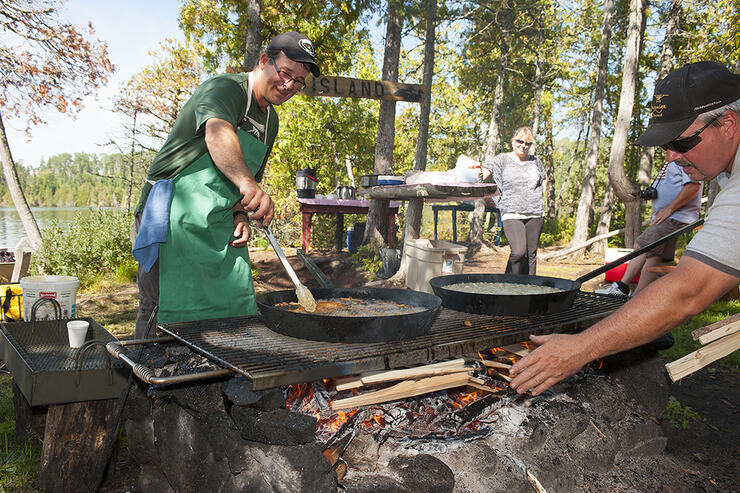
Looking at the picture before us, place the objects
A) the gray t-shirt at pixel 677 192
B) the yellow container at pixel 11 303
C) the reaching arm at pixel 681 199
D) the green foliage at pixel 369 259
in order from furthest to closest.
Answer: the green foliage at pixel 369 259 < the gray t-shirt at pixel 677 192 < the reaching arm at pixel 681 199 < the yellow container at pixel 11 303

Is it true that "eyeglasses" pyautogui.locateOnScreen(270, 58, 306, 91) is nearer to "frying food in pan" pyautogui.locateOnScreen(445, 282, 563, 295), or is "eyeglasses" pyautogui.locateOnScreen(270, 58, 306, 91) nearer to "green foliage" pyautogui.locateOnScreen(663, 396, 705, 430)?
"frying food in pan" pyautogui.locateOnScreen(445, 282, 563, 295)

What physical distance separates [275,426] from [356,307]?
76cm

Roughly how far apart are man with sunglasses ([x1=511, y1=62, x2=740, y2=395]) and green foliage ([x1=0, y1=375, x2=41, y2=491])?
Answer: 2.66 m

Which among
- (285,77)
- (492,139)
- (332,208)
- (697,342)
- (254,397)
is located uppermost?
(492,139)

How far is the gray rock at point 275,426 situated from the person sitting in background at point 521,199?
14.9 feet

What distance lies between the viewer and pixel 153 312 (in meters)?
2.46

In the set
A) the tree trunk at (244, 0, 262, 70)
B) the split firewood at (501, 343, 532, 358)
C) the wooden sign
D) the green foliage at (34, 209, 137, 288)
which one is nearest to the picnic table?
the wooden sign

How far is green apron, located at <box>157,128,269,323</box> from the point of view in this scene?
2418 millimetres

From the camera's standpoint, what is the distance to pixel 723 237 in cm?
158

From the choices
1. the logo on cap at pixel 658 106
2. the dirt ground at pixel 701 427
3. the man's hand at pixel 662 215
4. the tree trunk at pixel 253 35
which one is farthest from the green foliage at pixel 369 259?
the logo on cap at pixel 658 106

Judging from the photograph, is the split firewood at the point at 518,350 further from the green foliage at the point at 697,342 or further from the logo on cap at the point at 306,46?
the green foliage at the point at 697,342

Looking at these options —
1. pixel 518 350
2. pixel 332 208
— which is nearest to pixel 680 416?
pixel 518 350

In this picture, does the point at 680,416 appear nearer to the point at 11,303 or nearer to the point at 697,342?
the point at 697,342

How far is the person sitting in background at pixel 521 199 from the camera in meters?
5.75
